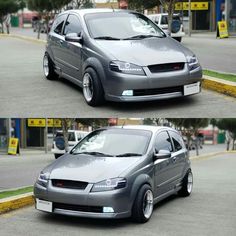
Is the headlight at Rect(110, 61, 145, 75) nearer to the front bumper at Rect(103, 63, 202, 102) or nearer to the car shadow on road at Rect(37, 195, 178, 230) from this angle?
the front bumper at Rect(103, 63, 202, 102)

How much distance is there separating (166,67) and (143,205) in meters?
2.69

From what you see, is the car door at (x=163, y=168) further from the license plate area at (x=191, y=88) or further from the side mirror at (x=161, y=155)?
the license plate area at (x=191, y=88)

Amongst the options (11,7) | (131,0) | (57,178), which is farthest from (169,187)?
(11,7)

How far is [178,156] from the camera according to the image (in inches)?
340

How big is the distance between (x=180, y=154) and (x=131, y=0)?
20094mm

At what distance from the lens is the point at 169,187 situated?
8.12m

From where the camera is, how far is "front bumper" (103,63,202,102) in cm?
805

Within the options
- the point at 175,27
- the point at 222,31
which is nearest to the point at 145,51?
the point at 175,27

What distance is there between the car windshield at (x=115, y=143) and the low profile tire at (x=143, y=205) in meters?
0.59

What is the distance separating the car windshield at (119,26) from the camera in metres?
9.38

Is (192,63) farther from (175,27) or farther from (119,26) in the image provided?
(175,27)

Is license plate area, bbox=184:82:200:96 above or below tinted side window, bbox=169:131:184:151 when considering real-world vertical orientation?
above

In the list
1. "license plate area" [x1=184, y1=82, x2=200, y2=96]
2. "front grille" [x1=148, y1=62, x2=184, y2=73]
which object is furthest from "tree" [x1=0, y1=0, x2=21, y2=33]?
"front grille" [x1=148, y1=62, x2=184, y2=73]

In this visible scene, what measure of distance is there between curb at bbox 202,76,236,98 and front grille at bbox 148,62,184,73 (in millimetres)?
1741
